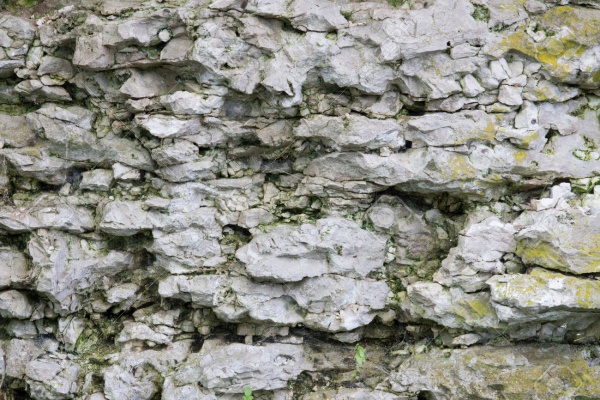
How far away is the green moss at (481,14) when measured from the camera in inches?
261

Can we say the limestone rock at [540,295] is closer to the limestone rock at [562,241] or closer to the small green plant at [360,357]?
the limestone rock at [562,241]

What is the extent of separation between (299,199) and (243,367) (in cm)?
204

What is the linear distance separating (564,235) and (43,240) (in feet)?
19.3

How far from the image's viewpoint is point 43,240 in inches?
278

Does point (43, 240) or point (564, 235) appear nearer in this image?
point (564, 235)

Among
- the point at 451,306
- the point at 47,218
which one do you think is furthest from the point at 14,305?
the point at 451,306

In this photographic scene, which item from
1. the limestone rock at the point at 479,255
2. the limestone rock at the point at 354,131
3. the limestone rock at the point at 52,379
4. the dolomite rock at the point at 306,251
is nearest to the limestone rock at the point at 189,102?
the limestone rock at the point at 354,131

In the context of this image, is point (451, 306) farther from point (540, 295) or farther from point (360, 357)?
point (360, 357)

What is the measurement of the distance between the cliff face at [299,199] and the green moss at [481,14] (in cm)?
1

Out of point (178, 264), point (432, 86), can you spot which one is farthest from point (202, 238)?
point (432, 86)

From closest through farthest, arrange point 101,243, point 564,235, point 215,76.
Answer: point 564,235 < point 215,76 < point 101,243

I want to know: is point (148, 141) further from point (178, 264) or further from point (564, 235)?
point (564, 235)

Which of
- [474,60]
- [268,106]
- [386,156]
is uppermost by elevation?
[474,60]

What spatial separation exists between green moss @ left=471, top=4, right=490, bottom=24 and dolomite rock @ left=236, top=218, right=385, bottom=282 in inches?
107
